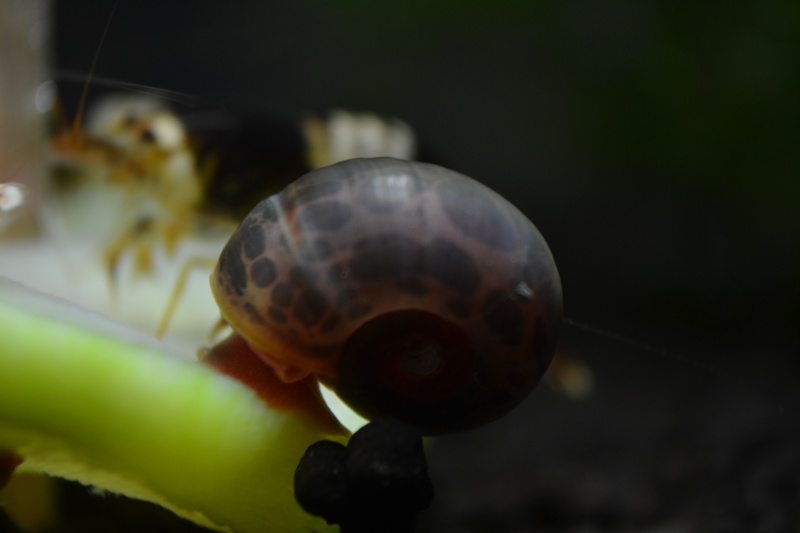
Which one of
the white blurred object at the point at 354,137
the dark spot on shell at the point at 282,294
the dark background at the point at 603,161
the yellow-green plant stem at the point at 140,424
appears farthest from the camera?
the white blurred object at the point at 354,137

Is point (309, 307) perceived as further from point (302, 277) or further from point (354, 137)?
point (354, 137)

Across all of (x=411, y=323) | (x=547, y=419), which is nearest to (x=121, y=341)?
(x=411, y=323)

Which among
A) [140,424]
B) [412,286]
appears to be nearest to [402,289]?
[412,286]

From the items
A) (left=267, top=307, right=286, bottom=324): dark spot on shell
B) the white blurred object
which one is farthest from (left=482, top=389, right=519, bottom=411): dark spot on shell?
the white blurred object

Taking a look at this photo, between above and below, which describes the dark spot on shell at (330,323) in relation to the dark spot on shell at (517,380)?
above

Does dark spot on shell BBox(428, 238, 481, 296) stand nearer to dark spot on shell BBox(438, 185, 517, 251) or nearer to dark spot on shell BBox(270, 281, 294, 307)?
dark spot on shell BBox(438, 185, 517, 251)

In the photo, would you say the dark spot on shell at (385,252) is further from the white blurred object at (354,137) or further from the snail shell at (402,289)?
the white blurred object at (354,137)

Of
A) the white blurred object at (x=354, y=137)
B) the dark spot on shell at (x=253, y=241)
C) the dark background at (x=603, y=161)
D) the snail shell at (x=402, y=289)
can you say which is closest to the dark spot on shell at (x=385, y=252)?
the snail shell at (x=402, y=289)
